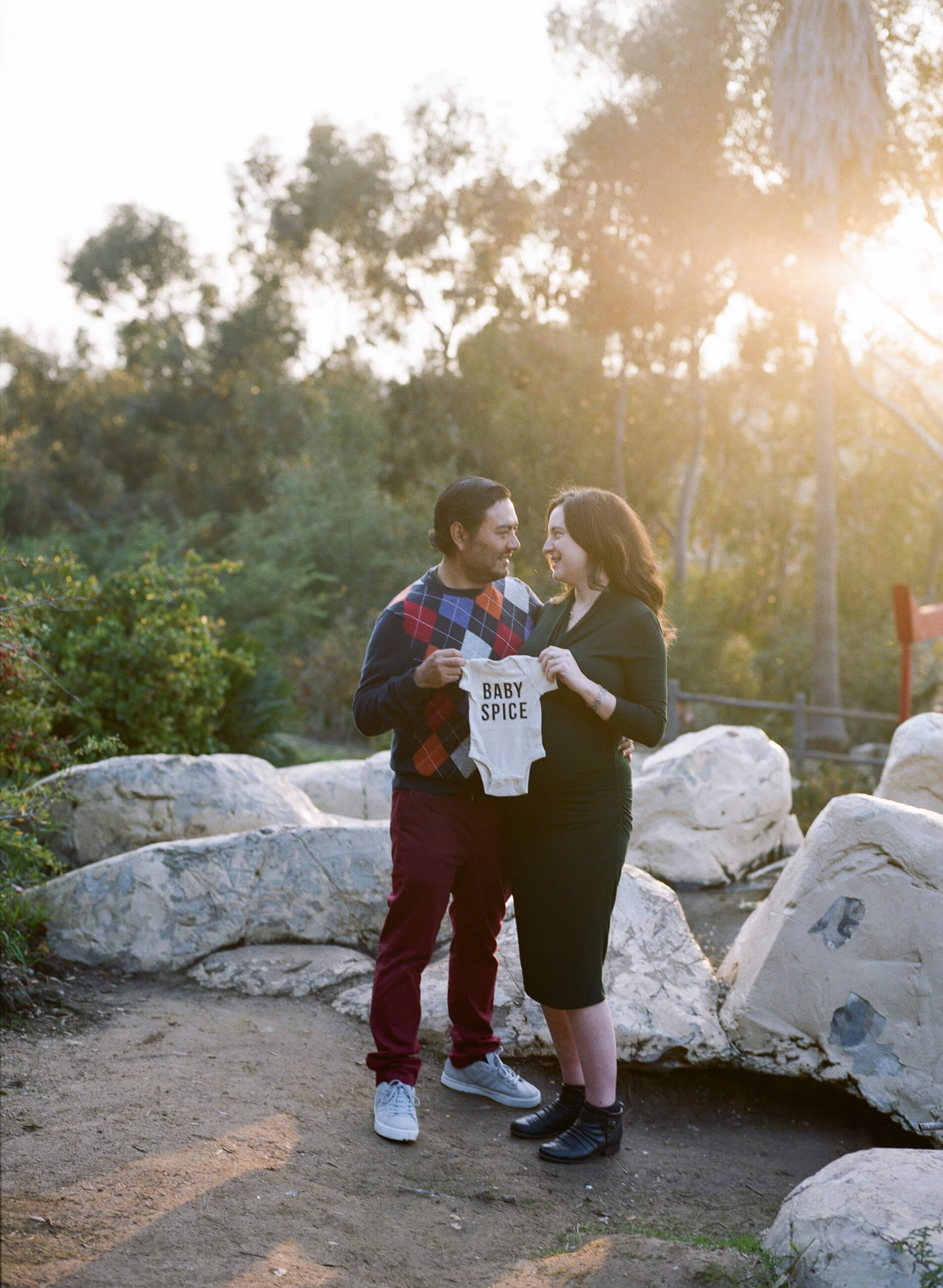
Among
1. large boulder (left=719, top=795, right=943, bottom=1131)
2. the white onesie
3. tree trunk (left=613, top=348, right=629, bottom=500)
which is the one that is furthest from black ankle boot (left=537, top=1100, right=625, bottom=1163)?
tree trunk (left=613, top=348, right=629, bottom=500)

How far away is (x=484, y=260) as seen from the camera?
28.4 metres

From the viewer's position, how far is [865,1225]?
2.73 meters

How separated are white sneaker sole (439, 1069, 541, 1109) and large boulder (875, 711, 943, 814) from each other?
3462 mm

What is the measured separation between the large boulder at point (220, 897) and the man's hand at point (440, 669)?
230cm

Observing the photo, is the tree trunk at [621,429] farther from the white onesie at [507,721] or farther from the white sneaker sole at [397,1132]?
the white sneaker sole at [397,1132]

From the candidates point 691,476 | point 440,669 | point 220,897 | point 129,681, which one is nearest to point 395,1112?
point 440,669

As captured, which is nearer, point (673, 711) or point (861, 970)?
point (861, 970)

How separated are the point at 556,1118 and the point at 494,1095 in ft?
1.12

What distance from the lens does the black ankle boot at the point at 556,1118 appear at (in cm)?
377

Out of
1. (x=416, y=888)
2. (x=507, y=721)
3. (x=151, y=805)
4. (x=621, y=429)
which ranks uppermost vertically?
(x=621, y=429)

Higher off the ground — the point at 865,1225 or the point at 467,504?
the point at 467,504

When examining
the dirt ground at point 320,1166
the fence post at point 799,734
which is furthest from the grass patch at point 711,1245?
the fence post at point 799,734

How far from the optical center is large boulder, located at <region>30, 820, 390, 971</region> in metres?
5.18

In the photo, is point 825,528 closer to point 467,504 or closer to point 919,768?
point 919,768
